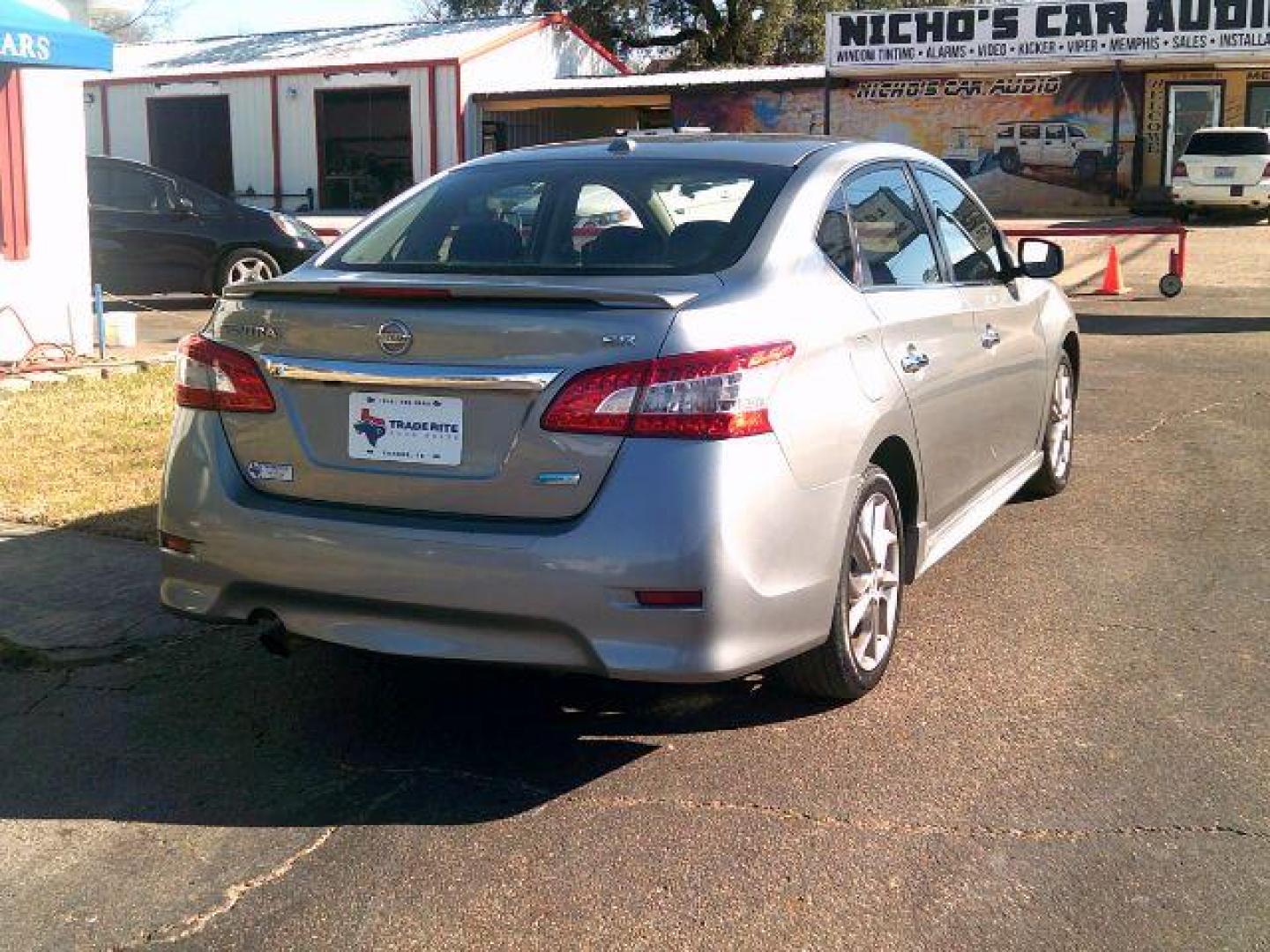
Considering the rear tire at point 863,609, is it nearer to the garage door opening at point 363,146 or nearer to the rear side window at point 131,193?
the rear side window at point 131,193

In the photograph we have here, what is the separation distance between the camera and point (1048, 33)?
104 ft

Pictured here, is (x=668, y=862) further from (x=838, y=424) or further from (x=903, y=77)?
(x=903, y=77)

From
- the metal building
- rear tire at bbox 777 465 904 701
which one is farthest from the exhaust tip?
the metal building

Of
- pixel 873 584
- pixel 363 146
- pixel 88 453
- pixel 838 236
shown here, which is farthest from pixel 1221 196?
pixel 873 584

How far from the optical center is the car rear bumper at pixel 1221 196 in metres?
27.2

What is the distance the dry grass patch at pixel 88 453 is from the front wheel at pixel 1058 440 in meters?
4.13

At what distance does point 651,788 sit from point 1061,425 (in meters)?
3.86

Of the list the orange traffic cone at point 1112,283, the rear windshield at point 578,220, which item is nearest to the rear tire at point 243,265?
the orange traffic cone at point 1112,283

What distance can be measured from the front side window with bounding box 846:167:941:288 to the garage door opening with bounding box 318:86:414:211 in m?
32.2

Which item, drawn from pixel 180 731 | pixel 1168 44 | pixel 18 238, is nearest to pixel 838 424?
pixel 180 731

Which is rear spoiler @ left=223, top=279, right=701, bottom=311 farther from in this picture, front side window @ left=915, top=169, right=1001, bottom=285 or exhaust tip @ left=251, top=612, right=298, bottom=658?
front side window @ left=915, top=169, right=1001, bottom=285

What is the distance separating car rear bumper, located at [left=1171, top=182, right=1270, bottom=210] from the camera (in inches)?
1073

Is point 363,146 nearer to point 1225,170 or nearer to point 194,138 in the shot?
point 194,138

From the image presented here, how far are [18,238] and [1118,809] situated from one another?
974 cm
